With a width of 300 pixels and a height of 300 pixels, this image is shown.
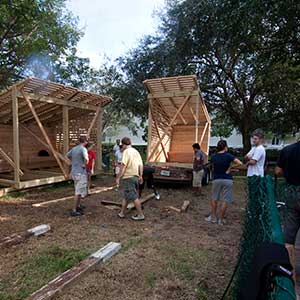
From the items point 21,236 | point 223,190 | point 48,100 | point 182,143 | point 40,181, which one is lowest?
point 21,236

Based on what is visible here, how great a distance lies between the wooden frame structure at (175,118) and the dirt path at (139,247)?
3422 millimetres

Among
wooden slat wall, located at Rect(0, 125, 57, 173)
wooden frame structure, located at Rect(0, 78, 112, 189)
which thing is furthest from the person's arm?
wooden slat wall, located at Rect(0, 125, 57, 173)

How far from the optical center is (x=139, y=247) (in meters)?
4.61

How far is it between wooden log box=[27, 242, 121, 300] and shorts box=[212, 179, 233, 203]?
237cm

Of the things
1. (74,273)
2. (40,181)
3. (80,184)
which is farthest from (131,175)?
(40,181)

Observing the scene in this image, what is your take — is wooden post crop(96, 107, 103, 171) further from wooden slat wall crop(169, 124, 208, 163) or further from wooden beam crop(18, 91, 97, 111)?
wooden slat wall crop(169, 124, 208, 163)

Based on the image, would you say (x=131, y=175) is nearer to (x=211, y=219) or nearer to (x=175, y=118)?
(x=211, y=219)

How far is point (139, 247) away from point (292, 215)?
97.2 inches

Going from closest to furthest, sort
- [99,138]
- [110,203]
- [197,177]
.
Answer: [110,203] < [197,177] < [99,138]

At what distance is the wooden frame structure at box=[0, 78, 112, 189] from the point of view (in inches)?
328

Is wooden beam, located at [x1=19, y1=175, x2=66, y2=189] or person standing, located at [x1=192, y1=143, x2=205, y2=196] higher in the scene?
person standing, located at [x1=192, y1=143, x2=205, y2=196]

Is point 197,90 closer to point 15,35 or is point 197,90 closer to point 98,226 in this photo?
point 98,226

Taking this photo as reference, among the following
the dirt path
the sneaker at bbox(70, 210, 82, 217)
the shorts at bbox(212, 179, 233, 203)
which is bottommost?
the dirt path

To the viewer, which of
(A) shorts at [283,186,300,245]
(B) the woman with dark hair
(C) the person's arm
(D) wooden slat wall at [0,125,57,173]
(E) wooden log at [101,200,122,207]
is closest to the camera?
(A) shorts at [283,186,300,245]
